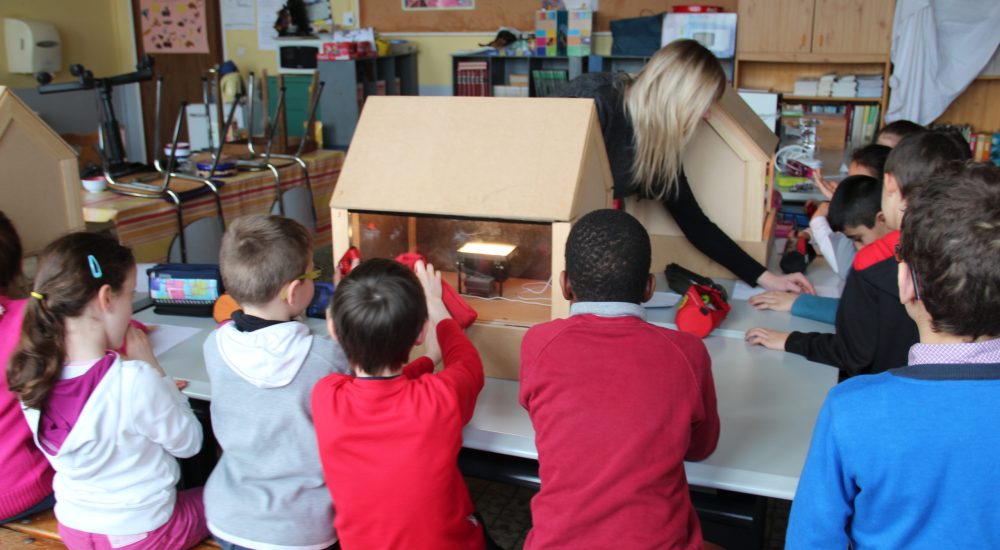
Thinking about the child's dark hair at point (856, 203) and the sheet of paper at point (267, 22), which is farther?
the sheet of paper at point (267, 22)

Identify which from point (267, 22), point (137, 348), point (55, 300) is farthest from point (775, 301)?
point (267, 22)

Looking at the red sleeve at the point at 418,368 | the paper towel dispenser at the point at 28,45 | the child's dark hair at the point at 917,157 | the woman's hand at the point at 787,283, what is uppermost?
the paper towel dispenser at the point at 28,45

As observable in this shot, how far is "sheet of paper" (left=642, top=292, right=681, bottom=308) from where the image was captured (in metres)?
2.17

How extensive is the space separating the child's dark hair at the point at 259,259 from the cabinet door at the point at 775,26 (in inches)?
173

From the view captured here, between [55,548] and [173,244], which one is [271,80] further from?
[55,548]

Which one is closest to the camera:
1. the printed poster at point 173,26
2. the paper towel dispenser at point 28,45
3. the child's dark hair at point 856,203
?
the child's dark hair at point 856,203

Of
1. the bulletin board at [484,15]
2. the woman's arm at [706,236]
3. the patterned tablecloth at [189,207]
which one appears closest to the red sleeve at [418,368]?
the woman's arm at [706,236]

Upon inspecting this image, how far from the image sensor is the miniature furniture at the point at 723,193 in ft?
7.88

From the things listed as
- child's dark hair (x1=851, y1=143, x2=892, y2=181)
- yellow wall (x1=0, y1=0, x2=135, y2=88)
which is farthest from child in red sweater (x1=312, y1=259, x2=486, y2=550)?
yellow wall (x1=0, y1=0, x2=135, y2=88)

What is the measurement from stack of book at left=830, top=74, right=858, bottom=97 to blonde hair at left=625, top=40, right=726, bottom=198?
3373 mm

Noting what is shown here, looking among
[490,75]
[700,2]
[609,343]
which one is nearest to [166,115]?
[490,75]

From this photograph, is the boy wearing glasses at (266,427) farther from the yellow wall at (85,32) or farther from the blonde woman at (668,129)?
the yellow wall at (85,32)

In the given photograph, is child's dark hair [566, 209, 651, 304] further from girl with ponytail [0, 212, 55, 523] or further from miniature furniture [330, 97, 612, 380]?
girl with ponytail [0, 212, 55, 523]

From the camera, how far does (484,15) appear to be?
6.17 metres
